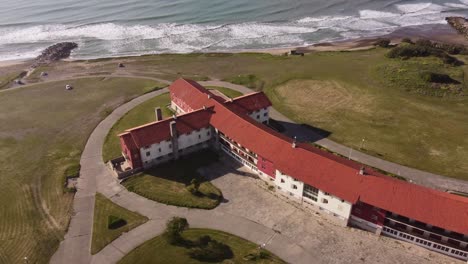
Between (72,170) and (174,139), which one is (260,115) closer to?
(174,139)

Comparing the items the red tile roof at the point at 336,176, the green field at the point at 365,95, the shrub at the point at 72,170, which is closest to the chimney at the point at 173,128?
the red tile roof at the point at 336,176

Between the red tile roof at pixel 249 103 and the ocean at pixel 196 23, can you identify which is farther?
the ocean at pixel 196 23

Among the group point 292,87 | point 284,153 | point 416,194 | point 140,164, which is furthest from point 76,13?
point 416,194

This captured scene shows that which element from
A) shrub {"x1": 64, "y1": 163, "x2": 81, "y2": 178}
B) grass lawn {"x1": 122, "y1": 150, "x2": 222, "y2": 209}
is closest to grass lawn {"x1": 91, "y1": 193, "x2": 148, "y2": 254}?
grass lawn {"x1": 122, "y1": 150, "x2": 222, "y2": 209}

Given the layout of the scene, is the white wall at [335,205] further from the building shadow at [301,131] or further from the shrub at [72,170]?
the shrub at [72,170]

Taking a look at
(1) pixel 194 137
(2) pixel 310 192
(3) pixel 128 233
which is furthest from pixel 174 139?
(2) pixel 310 192
